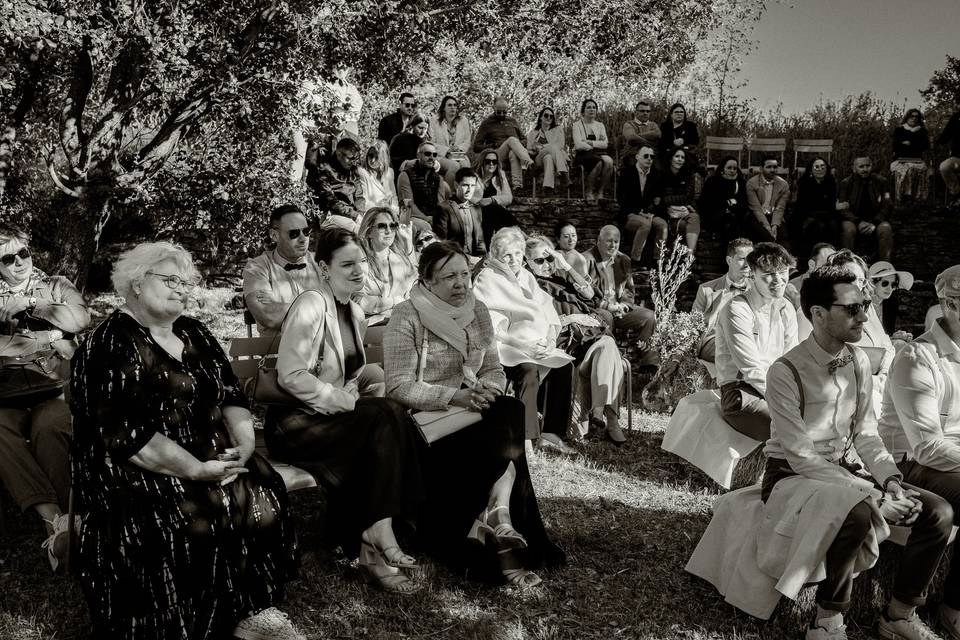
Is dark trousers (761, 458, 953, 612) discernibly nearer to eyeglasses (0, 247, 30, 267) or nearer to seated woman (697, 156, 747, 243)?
eyeglasses (0, 247, 30, 267)

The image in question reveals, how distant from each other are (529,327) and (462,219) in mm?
3568

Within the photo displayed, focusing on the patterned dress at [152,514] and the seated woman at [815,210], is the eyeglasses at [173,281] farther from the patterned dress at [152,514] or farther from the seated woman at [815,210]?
the seated woman at [815,210]

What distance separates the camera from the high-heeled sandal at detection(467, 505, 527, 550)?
12.3ft

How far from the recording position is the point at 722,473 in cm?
498

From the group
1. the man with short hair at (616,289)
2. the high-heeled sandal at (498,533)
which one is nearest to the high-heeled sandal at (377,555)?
the high-heeled sandal at (498,533)

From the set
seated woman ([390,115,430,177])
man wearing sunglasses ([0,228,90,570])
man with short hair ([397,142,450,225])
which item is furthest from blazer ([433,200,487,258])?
man wearing sunglasses ([0,228,90,570])

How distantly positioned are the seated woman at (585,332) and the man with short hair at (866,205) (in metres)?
5.32

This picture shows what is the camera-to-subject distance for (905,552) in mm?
3508

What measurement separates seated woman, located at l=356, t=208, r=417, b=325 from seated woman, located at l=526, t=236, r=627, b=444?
115cm

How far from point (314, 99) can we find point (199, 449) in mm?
4362

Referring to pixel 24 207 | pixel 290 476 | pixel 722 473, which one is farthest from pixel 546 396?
pixel 24 207

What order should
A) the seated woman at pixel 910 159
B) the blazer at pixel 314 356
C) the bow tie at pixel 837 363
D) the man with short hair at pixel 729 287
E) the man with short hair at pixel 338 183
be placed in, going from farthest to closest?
the seated woman at pixel 910 159 → the man with short hair at pixel 338 183 → the man with short hair at pixel 729 287 → the blazer at pixel 314 356 → the bow tie at pixel 837 363

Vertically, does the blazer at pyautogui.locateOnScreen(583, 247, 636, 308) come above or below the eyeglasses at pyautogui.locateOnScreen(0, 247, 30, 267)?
below

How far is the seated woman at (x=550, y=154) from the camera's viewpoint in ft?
44.2
